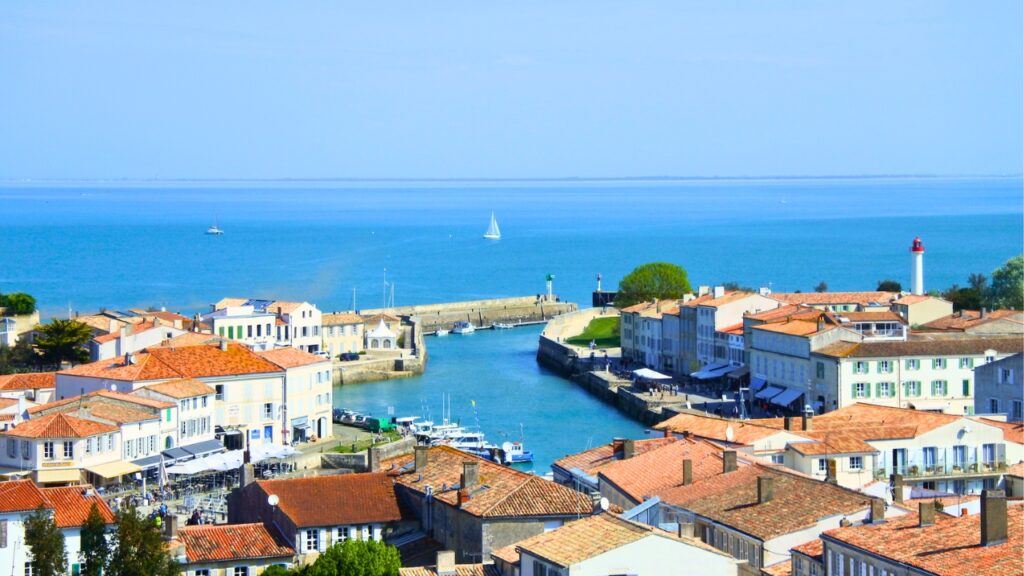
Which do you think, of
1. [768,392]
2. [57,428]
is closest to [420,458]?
[57,428]

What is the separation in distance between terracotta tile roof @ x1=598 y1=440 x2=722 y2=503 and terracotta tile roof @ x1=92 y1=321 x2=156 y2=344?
24596 millimetres

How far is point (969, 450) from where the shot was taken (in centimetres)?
2973

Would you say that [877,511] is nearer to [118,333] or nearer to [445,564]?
[445,564]

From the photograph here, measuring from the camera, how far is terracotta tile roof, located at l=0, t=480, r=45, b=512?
22.5 m

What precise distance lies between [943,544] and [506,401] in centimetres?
3703

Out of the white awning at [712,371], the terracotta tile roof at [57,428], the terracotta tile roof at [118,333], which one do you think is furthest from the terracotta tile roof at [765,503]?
the white awning at [712,371]

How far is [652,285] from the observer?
69.6 meters

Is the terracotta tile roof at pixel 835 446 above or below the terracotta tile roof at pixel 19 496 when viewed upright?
above

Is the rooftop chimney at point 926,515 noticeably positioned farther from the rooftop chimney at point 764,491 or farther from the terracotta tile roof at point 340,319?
the terracotta tile roof at point 340,319

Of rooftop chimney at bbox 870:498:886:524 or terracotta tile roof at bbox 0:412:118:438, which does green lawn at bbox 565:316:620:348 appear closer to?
terracotta tile roof at bbox 0:412:118:438

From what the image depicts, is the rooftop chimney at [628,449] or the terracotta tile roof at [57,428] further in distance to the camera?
the terracotta tile roof at [57,428]

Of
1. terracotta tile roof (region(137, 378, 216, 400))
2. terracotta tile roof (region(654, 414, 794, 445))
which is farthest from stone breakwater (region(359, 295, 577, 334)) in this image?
terracotta tile roof (region(654, 414, 794, 445))

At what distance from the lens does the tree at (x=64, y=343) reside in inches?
1943

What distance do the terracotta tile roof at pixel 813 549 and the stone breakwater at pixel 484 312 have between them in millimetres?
57151
